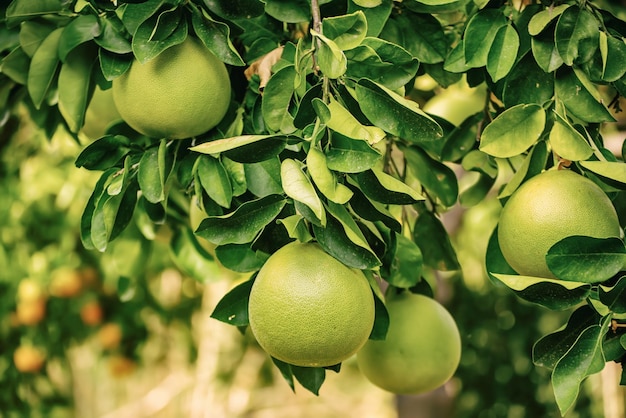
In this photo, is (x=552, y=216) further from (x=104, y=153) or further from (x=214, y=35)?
(x=104, y=153)

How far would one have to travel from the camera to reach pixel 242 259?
876mm

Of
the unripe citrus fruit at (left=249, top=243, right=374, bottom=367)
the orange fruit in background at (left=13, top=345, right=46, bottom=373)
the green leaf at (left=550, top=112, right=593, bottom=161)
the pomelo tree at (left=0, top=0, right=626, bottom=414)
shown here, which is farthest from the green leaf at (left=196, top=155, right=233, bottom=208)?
the orange fruit in background at (left=13, top=345, right=46, bottom=373)

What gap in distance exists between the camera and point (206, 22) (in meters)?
0.84

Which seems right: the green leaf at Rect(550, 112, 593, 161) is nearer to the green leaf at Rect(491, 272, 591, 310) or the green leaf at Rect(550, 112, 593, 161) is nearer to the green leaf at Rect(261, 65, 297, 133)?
the green leaf at Rect(491, 272, 591, 310)

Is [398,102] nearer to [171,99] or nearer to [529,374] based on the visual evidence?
[171,99]

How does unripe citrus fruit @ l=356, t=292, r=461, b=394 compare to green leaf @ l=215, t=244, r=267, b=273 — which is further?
unripe citrus fruit @ l=356, t=292, r=461, b=394

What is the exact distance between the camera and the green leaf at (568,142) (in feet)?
2.58

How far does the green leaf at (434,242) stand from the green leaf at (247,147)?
1.42 feet

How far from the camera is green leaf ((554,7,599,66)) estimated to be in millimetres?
823

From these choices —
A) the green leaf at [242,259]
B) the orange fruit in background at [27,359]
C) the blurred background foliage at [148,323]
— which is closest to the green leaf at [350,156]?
the green leaf at [242,259]

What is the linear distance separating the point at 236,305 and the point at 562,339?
0.38 metres

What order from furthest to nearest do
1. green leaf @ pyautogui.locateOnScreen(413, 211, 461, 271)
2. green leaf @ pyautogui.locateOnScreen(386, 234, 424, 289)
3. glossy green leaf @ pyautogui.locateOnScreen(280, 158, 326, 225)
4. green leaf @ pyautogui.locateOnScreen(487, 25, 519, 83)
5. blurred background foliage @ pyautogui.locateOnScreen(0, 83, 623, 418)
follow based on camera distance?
blurred background foliage @ pyautogui.locateOnScreen(0, 83, 623, 418) < green leaf @ pyautogui.locateOnScreen(413, 211, 461, 271) < green leaf @ pyautogui.locateOnScreen(386, 234, 424, 289) < green leaf @ pyautogui.locateOnScreen(487, 25, 519, 83) < glossy green leaf @ pyautogui.locateOnScreen(280, 158, 326, 225)

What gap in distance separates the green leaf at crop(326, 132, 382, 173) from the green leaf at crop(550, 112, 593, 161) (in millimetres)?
230

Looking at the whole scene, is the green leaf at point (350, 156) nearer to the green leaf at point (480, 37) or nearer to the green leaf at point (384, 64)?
the green leaf at point (384, 64)
